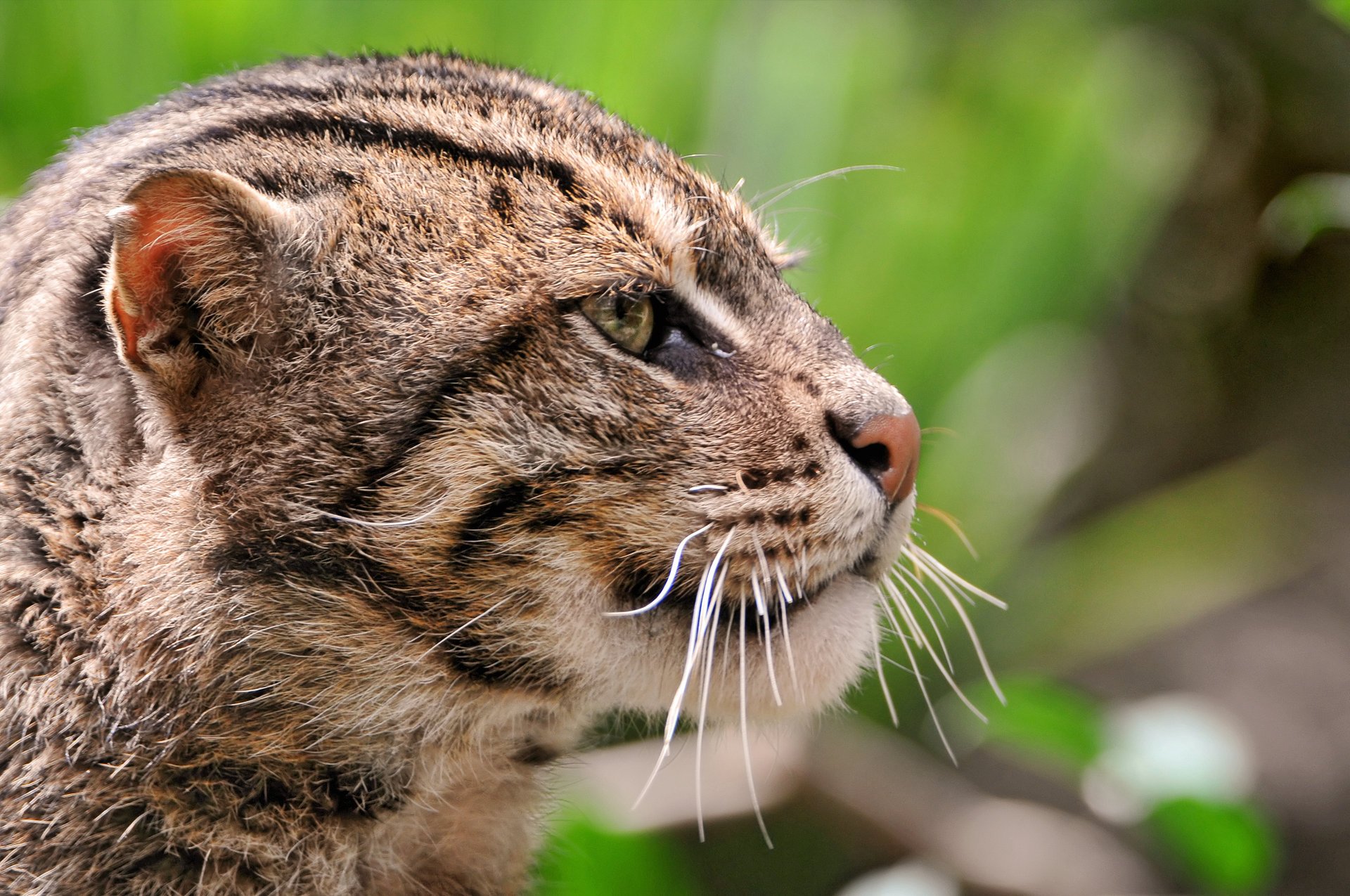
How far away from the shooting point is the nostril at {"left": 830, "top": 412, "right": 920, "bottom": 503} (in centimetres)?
185

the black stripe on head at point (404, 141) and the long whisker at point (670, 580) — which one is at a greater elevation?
→ the black stripe on head at point (404, 141)

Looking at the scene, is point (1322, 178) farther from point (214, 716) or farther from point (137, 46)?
point (137, 46)

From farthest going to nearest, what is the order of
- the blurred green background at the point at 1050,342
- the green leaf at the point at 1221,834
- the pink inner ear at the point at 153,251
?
the blurred green background at the point at 1050,342 → the green leaf at the point at 1221,834 → the pink inner ear at the point at 153,251

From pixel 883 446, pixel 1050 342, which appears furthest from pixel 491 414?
pixel 1050 342

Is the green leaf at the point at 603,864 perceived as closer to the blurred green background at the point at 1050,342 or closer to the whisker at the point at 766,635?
the blurred green background at the point at 1050,342

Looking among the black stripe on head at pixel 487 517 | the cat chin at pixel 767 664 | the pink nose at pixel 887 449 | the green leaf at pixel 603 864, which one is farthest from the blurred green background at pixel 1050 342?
the black stripe on head at pixel 487 517

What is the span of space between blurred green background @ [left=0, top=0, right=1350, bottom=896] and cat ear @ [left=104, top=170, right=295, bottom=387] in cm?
169

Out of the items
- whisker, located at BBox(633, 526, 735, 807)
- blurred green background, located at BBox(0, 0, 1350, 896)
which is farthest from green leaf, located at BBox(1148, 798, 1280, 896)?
whisker, located at BBox(633, 526, 735, 807)

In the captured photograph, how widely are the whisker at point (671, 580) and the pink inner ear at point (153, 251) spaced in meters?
0.72

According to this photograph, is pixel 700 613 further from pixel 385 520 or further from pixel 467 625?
pixel 385 520

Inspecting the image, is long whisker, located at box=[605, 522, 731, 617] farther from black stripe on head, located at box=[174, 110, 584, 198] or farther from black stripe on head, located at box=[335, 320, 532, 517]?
black stripe on head, located at box=[174, 110, 584, 198]

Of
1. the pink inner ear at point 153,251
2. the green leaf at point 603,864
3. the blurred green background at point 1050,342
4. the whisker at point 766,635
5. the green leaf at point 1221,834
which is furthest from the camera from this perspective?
the blurred green background at point 1050,342

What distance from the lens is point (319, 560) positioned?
1.76 m

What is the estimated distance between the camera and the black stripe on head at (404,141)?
72.6 inches
